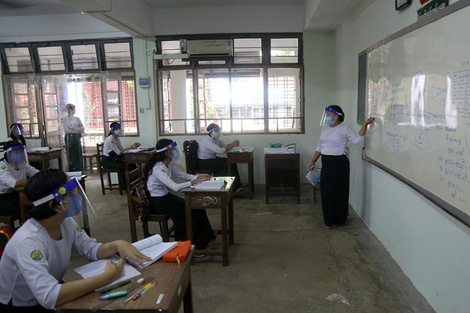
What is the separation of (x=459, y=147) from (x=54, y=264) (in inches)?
85.1

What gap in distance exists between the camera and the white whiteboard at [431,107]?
196cm

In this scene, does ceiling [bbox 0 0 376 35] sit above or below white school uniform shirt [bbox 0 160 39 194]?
above

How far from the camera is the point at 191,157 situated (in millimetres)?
5707

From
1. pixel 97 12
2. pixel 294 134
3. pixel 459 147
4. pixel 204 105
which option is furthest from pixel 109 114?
pixel 459 147

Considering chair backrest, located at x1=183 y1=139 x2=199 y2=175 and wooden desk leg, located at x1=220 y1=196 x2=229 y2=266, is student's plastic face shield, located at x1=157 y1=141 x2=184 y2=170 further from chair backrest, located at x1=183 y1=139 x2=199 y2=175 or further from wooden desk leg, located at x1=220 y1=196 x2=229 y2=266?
chair backrest, located at x1=183 y1=139 x2=199 y2=175

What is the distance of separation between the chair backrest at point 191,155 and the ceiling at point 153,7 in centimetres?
198

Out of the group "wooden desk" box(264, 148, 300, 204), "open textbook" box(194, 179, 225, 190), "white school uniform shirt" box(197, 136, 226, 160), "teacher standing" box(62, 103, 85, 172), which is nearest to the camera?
"open textbook" box(194, 179, 225, 190)

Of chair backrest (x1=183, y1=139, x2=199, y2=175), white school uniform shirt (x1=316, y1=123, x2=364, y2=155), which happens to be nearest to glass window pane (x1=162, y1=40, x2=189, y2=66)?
chair backrest (x1=183, y1=139, x2=199, y2=175)

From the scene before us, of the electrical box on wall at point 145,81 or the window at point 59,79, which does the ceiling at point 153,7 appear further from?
the electrical box on wall at point 145,81

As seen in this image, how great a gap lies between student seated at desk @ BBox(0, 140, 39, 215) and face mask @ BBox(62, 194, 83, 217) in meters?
2.24

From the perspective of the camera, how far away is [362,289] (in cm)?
284

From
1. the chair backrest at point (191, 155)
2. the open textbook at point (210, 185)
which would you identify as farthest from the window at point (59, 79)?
the open textbook at point (210, 185)

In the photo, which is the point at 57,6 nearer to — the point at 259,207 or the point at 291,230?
the point at 259,207

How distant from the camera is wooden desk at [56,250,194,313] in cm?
139
